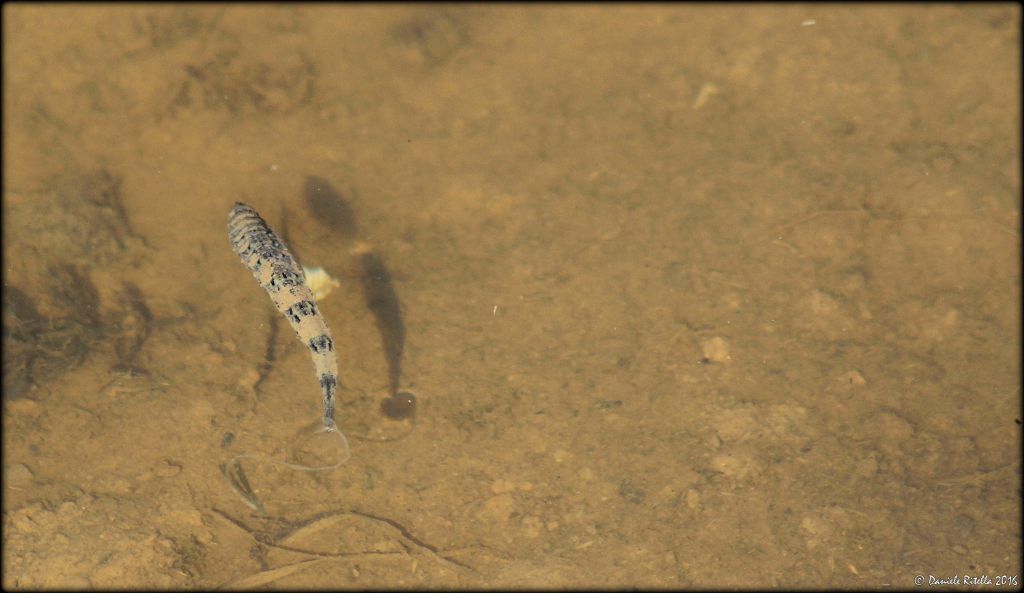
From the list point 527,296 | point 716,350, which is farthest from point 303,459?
point 716,350

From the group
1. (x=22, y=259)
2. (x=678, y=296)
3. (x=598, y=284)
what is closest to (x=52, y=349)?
(x=22, y=259)

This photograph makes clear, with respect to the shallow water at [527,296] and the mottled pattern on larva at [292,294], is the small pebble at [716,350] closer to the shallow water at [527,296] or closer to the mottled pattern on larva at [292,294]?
the shallow water at [527,296]

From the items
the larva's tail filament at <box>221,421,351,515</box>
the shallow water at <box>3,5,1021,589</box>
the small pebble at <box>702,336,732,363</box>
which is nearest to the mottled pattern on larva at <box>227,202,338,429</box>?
the larva's tail filament at <box>221,421,351,515</box>

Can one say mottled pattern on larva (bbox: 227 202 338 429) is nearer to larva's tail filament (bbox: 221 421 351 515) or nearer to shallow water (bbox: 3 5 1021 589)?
larva's tail filament (bbox: 221 421 351 515)

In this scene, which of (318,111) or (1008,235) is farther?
(318,111)

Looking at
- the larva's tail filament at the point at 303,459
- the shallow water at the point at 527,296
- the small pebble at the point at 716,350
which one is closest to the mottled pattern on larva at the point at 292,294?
the larva's tail filament at the point at 303,459

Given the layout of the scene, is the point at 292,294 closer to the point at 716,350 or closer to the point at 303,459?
the point at 303,459

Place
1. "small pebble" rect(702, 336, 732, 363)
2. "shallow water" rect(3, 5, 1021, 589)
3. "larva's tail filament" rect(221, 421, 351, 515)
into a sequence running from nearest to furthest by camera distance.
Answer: "shallow water" rect(3, 5, 1021, 589)
"larva's tail filament" rect(221, 421, 351, 515)
"small pebble" rect(702, 336, 732, 363)

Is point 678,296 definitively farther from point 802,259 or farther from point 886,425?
point 886,425
